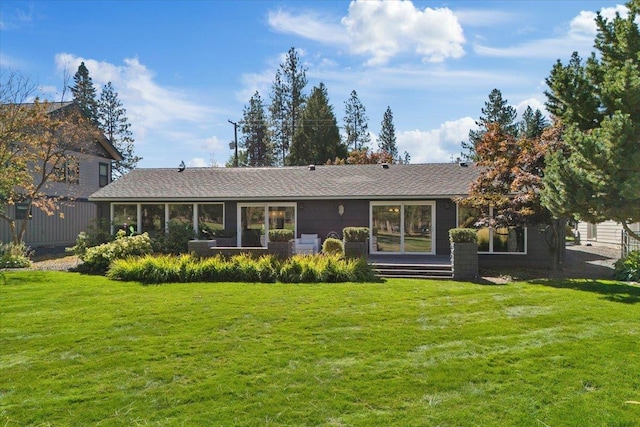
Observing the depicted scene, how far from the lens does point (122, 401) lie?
14.6ft

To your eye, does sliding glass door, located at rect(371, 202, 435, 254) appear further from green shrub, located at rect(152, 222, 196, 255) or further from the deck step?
green shrub, located at rect(152, 222, 196, 255)

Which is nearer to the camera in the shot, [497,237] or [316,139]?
[497,237]

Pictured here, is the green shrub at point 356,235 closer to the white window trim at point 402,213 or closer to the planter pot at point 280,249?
the planter pot at point 280,249

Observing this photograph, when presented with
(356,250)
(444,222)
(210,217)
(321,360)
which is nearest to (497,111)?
(444,222)

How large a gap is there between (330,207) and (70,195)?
1539 centimetres

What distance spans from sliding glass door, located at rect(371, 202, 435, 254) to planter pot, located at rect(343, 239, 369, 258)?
11.0 feet

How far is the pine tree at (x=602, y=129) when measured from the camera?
8586mm

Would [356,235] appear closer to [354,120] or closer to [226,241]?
[226,241]

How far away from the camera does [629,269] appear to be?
1231cm

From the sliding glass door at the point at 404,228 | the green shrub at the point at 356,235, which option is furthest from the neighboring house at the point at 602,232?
the green shrub at the point at 356,235

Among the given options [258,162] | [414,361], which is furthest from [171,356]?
[258,162]

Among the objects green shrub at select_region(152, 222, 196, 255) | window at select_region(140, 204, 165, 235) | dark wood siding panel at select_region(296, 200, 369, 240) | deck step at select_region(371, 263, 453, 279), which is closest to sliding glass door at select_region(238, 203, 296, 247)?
dark wood siding panel at select_region(296, 200, 369, 240)

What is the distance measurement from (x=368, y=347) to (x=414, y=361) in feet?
2.43

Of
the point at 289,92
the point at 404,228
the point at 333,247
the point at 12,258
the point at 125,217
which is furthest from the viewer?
the point at 289,92
